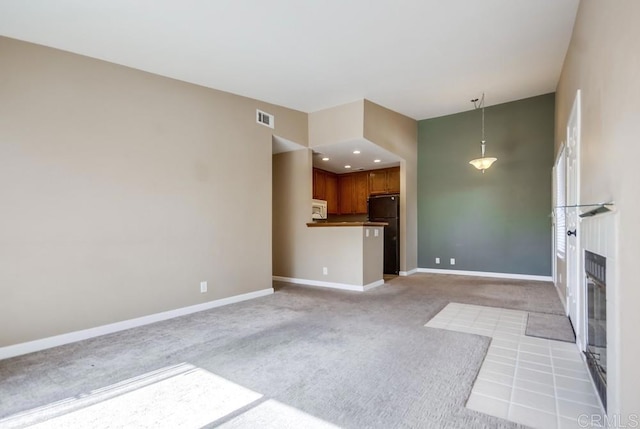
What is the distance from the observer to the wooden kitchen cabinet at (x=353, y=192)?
7.59 meters

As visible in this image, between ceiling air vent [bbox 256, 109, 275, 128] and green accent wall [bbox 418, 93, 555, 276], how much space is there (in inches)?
140

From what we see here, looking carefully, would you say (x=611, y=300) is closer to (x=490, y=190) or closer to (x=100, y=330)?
(x=100, y=330)

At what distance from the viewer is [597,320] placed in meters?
1.93

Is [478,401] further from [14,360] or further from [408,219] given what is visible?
[408,219]

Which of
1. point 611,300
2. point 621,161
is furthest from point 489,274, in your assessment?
point 621,161

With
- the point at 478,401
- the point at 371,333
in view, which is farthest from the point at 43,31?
the point at 478,401

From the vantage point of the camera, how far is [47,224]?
2.77 m

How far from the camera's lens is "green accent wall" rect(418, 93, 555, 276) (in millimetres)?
5656

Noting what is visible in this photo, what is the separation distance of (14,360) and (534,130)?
24.9ft

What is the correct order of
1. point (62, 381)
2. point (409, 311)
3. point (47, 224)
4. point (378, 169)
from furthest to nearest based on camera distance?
point (378, 169)
point (409, 311)
point (47, 224)
point (62, 381)

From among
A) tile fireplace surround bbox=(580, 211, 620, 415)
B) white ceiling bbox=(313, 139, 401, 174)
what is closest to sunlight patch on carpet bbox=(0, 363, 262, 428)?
tile fireplace surround bbox=(580, 211, 620, 415)

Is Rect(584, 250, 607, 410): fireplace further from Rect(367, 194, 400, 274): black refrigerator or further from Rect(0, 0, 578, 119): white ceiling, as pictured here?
Rect(367, 194, 400, 274): black refrigerator

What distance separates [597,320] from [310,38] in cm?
329

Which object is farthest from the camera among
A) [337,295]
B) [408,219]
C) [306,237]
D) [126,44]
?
[408,219]
